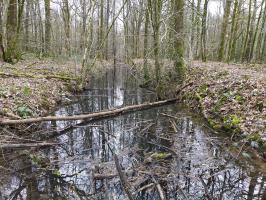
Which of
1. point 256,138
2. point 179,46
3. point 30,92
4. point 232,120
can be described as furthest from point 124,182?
point 179,46

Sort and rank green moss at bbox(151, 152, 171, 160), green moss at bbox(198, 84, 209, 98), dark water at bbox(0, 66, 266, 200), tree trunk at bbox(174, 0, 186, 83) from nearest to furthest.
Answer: dark water at bbox(0, 66, 266, 200) < green moss at bbox(151, 152, 171, 160) < green moss at bbox(198, 84, 209, 98) < tree trunk at bbox(174, 0, 186, 83)

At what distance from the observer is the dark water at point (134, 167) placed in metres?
4.77

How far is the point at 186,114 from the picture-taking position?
10.2 m

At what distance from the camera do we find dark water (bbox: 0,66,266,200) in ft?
15.6

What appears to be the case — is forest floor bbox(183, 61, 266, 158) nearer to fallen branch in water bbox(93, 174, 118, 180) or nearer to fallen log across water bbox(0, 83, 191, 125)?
fallen log across water bbox(0, 83, 191, 125)

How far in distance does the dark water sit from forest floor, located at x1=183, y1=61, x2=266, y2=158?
0.64 metres

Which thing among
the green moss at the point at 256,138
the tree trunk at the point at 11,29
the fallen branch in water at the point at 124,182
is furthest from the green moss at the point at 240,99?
the tree trunk at the point at 11,29

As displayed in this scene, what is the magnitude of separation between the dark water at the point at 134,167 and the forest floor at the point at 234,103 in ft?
2.12

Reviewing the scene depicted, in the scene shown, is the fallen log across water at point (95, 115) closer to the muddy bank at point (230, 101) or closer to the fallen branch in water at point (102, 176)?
the muddy bank at point (230, 101)

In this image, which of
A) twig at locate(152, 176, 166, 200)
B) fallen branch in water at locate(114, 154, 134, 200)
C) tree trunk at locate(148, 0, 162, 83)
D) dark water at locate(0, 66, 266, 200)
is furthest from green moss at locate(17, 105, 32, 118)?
tree trunk at locate(148, 0, 162, 83)

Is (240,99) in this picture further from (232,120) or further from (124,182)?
(124,182)

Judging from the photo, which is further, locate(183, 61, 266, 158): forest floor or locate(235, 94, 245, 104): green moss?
locate(235, 94, 245, 104): green moss

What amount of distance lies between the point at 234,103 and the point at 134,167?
4921 mm

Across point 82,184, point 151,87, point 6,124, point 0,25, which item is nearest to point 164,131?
point 82,184
